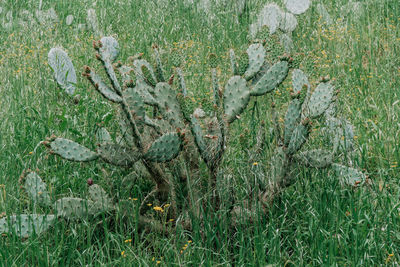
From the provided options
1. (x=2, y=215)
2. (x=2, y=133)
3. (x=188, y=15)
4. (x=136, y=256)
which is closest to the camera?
(x=136, y=256)

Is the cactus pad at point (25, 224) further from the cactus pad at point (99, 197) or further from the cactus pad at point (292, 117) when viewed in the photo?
the cactus pad at point (292, 117)

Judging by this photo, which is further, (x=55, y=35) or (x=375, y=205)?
(x=55, y=35)

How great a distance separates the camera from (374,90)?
4461mm

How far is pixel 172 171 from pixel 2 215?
1.00 m

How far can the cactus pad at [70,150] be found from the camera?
9.41 ft

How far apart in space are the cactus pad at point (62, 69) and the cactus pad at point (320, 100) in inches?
83.4

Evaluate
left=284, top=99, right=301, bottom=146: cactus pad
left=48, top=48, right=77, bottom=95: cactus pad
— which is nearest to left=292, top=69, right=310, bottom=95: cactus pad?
left=284, top=99, right=301, bottom=146: cactus pad

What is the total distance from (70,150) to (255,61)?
4.20 ft

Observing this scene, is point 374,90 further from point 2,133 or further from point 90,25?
point 90,25

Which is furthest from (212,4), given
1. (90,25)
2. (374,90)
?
(374,90)

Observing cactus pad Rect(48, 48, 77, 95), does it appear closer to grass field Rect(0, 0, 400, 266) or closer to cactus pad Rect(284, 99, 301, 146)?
grass field Rect(0, 0, 400, 266)

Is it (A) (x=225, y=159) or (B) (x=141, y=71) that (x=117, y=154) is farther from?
(A) (x=225, y=159)

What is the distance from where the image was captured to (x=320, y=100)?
3201mm

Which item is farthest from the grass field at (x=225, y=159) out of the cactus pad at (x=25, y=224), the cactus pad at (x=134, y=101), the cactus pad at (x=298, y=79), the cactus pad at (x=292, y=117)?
the cactus pad at (x=134, y=101)
